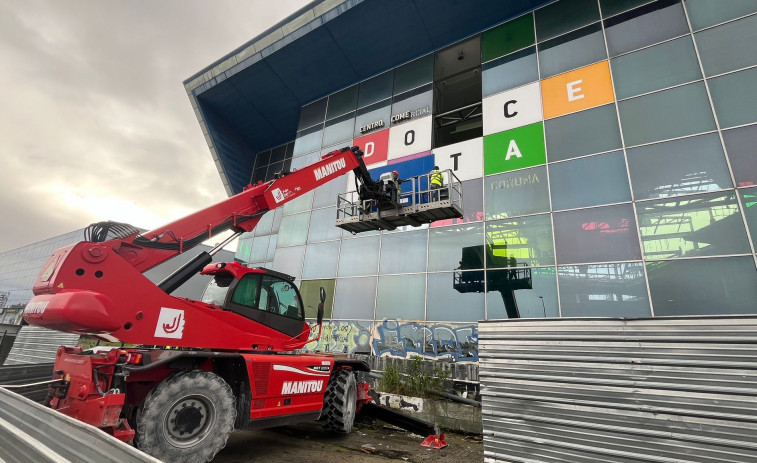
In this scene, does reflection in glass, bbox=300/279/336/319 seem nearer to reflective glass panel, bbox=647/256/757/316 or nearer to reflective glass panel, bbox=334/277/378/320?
reflective glass panel, bbox=334/277/378/320

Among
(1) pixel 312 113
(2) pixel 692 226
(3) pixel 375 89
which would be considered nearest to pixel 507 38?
(3) pixel 375 89

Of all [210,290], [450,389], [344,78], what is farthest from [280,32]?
[450,389]

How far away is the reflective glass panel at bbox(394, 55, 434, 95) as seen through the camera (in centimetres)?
1628

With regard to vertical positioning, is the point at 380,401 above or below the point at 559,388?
below

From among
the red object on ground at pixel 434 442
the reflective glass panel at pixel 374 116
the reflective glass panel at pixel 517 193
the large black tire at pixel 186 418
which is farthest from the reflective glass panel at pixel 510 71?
the large black tire at pixel 186 418

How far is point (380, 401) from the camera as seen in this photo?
360 inches

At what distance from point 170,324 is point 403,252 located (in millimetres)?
9906

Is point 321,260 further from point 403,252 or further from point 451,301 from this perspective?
point 451,301

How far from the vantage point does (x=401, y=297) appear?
13508 mm

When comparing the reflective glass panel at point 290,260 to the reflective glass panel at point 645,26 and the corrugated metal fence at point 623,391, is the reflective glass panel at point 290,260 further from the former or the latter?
the reflective glass panel at point 645,26

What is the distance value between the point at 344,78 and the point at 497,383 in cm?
1794

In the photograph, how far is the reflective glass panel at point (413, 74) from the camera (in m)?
16.3

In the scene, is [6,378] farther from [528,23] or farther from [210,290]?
[528,23]

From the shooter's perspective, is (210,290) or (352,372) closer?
(210,290)
